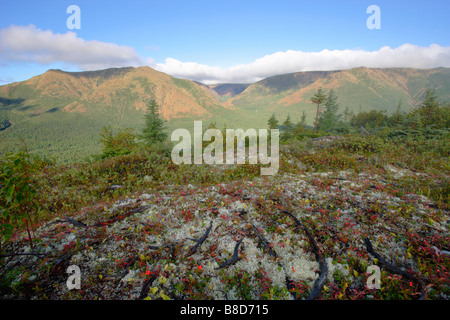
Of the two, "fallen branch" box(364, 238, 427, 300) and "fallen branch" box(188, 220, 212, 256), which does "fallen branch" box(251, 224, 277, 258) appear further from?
"fallen branch" box(364, 238, 427, 300)

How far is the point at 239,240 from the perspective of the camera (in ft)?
15.9

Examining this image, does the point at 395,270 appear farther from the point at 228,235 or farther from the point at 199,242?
the point at 199,242

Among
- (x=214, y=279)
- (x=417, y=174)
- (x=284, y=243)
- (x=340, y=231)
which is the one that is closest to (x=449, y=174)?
(x=417, y=174)

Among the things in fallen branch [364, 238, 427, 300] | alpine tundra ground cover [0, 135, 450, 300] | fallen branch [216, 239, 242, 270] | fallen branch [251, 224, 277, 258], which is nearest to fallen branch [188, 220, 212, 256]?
alpine tundra ground cover [0, 135, 450, 300]

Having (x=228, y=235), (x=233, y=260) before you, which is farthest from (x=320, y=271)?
(x=228, y=235)

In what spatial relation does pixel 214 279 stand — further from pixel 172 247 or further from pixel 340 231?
pixel 340 231

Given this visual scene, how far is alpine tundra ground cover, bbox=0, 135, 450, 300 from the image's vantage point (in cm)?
351

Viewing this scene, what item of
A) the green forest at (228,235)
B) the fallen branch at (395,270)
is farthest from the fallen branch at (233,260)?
the fallen branch at (395,270)

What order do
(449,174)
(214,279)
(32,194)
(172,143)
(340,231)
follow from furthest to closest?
(172,143)
(449,174)
(340,231)
(32,194)
(214,279)

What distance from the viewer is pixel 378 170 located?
9.82 metres

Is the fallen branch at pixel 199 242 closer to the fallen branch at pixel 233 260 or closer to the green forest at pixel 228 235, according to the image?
the green forest at pixel 228 235

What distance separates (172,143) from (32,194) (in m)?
11.2

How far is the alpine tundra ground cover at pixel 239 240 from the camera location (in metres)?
3.51

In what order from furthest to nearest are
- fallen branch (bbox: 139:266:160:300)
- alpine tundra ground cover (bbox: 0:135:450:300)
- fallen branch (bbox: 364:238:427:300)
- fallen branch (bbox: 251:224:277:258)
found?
1. fallen branch (bbox: 251:224:277:258)
2. alpine tundra ground cover (bbox: 0:135:450:300)
3. fallen branch (bbox: 139:266:160:300)
4. fallen branch (bbox: 364:238:427:300)
